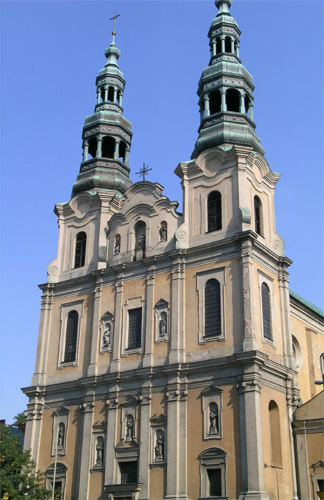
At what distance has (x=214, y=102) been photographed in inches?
1448

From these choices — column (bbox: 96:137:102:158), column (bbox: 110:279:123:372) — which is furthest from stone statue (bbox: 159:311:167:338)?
column (bbox: 96:137:102:158)

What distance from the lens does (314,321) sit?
37844 mm

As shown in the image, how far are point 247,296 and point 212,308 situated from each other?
2027mm

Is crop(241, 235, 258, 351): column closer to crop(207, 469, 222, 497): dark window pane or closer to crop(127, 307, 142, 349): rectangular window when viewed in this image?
crop(207, 469, 222, 497): dark window pane

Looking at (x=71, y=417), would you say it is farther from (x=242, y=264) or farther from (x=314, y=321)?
(x=314, y=321)

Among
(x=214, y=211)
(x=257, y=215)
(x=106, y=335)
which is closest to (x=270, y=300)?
(x=257, y=215)

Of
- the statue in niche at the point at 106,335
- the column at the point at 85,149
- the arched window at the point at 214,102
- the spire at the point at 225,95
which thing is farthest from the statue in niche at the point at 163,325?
the column at the point at 85,149

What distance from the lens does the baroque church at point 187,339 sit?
27750 millimetres

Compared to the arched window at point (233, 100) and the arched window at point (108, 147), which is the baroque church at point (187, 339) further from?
the arched window at point (108, 147)

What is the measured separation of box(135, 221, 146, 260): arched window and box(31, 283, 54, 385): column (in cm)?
568

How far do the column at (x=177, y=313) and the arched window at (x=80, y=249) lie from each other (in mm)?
6945

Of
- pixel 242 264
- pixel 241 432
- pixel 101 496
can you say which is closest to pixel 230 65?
pixel 242 264

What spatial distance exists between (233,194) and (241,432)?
443 inches

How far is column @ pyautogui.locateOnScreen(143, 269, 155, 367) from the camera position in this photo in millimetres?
30859
